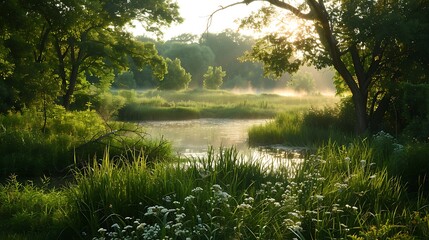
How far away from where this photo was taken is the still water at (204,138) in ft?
56.6

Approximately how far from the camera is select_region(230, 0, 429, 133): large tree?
15.7 m

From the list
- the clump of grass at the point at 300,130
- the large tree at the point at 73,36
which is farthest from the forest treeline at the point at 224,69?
the clump of grass at the point at 300,130

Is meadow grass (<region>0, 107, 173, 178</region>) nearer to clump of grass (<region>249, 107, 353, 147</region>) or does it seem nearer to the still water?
the still water

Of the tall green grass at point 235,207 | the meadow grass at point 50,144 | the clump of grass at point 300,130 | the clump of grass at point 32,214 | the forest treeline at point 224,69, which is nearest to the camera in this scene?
the tall green grass at point 235,207

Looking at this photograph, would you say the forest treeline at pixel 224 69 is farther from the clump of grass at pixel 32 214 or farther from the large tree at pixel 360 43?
the clump of grass at pixel 32 214

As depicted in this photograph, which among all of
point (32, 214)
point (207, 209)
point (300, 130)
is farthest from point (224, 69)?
point (207, 209)

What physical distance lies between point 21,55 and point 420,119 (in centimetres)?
1216

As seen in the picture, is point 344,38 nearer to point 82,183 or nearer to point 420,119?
point 420,119

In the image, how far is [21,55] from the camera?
1688 centimetres

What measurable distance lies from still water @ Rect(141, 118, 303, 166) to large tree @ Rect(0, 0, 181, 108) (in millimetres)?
3457

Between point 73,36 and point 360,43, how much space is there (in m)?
11.7

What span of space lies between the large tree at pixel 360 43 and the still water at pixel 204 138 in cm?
307

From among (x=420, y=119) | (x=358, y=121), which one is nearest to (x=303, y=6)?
(x=358, y=121)

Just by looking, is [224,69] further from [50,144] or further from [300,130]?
[50,144]
